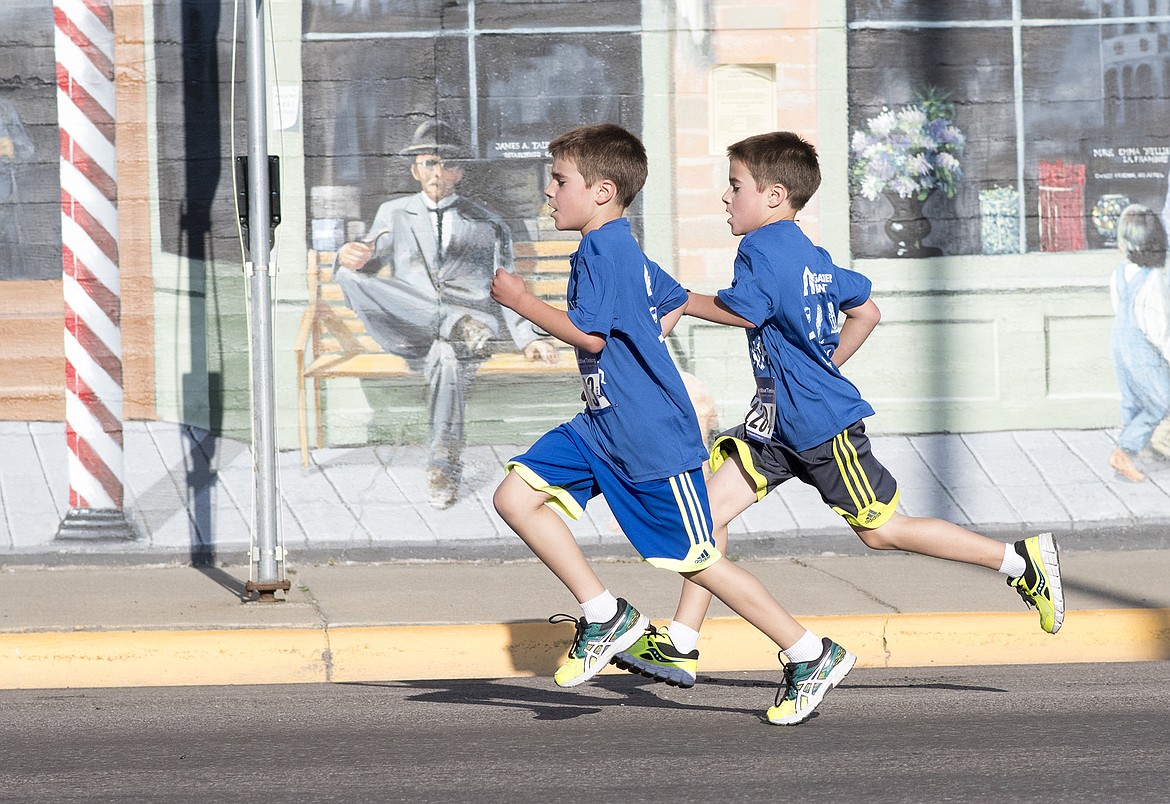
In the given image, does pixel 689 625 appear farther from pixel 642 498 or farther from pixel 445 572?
pixel 445 572

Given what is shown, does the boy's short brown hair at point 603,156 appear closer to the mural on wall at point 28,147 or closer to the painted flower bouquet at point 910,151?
the painted flower bouquet at point 910,151

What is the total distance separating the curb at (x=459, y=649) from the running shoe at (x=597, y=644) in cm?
134

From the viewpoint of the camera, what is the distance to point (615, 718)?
16.8 feet

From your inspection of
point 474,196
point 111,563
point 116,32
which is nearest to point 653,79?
point 474,196

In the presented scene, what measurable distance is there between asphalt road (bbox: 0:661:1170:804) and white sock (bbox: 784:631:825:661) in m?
0.23

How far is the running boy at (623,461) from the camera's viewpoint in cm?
480

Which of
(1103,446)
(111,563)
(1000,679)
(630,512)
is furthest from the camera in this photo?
(1103,446)

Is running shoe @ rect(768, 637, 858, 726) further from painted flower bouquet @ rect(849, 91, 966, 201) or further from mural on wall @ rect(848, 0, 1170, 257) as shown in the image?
painted flower bouquet @ rect(849, 91, 966, 201)

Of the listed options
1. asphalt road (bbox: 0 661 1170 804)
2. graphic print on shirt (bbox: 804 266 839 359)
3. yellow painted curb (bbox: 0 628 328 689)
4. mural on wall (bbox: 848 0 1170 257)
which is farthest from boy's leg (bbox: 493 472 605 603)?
mural on wall (bbox: 848 0 1170 257)

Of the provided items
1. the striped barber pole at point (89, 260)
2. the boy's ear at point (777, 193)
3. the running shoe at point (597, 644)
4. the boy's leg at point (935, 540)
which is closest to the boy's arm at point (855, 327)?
the boy's ear at point (777, 193)

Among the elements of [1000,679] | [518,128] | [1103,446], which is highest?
[518,128]

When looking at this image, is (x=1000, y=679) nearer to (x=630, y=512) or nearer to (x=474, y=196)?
(x=630, y=512)

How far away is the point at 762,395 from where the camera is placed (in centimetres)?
515

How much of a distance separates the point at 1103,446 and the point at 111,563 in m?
5.31
